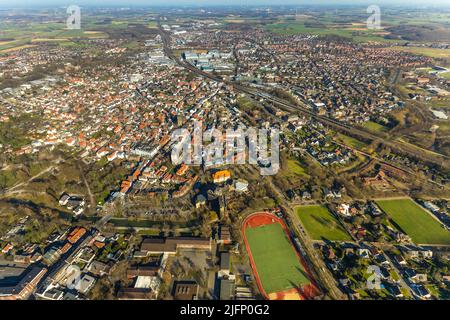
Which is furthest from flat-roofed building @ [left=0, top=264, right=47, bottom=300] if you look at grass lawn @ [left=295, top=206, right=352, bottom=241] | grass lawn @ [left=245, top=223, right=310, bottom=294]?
grass lawn @ [left=295, top=206, right=352, bottom=241]

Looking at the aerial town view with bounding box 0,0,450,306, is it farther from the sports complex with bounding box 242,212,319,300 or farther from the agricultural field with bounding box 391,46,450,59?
the agricultural field with bounding box 391,46,450,59

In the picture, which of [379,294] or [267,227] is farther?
[267,227]

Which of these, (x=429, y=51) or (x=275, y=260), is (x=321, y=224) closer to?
(x=275, y=260)

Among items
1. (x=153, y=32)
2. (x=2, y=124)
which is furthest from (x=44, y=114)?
(x=153, y=32)

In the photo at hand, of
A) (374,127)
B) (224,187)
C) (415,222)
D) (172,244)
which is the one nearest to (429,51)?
(374,127)

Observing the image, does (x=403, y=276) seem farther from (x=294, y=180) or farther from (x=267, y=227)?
(x=294, y=180)
